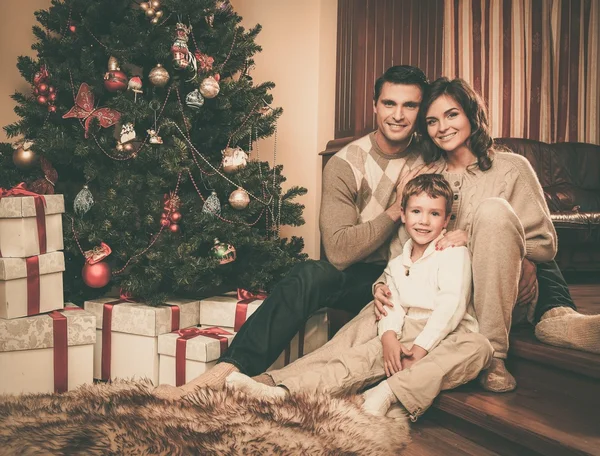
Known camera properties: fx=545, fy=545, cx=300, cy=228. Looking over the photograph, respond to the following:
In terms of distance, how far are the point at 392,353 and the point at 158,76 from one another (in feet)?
4.06

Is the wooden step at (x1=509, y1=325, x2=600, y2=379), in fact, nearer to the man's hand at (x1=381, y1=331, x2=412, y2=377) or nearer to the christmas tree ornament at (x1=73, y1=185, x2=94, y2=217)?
the man's hand at (x1=381, y1=331, x2=412, y2=377)

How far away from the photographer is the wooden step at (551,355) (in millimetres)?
1504

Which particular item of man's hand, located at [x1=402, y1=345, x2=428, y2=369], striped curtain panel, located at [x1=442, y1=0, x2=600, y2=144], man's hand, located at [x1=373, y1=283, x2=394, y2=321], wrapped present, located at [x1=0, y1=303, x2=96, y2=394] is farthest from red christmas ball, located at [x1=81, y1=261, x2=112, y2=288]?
striped curtain panel, located at [x1=442, y1=0, x2=600, y2=144]

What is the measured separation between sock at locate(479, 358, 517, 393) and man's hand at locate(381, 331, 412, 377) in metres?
0.23

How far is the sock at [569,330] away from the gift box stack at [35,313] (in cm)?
147

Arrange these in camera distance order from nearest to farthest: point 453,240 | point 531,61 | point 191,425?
1. point 191,425
2. point 453,240
3. point 531,61

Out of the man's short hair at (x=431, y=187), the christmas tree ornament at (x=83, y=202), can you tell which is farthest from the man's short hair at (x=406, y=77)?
the christmas tree ornament at (x=83, y=202)

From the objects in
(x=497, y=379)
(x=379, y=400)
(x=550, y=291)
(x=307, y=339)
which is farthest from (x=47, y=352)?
(x=550, y=291)

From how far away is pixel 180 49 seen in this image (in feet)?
6.31

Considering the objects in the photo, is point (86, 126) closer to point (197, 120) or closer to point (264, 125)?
point (197, 120)

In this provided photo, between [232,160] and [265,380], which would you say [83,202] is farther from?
[265,380]

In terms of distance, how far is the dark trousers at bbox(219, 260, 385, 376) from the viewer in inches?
65.7

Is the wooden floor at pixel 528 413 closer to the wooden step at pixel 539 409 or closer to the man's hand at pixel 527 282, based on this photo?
the wooden step at pixel 539 409

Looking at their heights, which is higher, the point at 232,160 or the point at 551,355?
the point at 232,160
